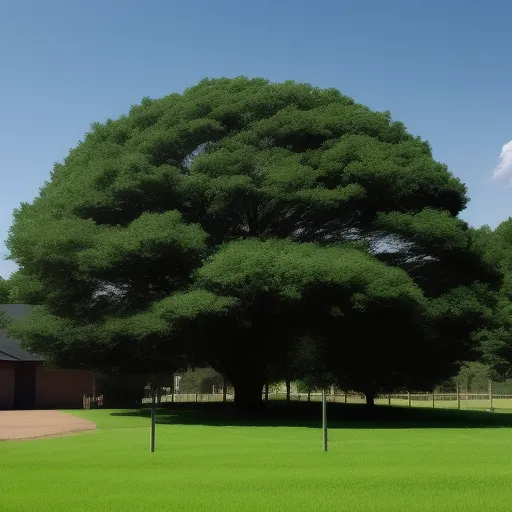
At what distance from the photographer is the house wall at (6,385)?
46062mm

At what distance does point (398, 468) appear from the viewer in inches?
577

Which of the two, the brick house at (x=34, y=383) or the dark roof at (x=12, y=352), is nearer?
the dark roof at (x=12, y=352)

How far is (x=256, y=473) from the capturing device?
1390 cm

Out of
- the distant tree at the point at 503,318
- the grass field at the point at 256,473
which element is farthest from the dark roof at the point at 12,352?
the distant tree at the point at 503,318

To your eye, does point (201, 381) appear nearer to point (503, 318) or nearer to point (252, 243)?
point (503, 318)

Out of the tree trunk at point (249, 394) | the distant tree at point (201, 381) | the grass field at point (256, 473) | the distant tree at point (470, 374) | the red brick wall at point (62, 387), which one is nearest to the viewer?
the grass field at point (256, 473)

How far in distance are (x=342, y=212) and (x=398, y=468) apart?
21628 mm

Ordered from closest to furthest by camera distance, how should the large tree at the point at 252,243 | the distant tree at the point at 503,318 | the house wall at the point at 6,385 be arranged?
the large tree at the point at 252,243 → the house wall at the point at 6,385 → the distant tree at the point at 503,318

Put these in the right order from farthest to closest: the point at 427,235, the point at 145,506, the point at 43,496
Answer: the point at 427,235
the point at 43,496
the point at 145,506

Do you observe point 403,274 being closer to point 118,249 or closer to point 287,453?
point 118,249

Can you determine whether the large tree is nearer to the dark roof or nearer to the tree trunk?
the tree trunk

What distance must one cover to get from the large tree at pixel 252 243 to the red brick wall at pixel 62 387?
11.1 meters

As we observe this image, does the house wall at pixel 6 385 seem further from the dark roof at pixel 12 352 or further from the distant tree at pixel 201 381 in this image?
the distant tree at pixel 201 381

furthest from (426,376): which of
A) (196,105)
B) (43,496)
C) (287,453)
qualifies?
(43,496)
